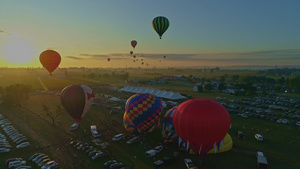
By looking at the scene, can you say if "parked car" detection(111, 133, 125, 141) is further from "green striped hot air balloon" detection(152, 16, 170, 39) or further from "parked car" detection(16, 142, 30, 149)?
"green striped hot air balloon" detection(152, 16, 170, 39)

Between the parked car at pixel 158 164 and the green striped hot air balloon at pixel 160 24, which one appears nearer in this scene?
the parked car at pixel 158 164

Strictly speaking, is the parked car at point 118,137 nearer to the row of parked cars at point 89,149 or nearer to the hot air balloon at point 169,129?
the row of parked cars at point 89,149

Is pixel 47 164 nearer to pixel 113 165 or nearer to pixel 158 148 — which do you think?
pixel 113 165

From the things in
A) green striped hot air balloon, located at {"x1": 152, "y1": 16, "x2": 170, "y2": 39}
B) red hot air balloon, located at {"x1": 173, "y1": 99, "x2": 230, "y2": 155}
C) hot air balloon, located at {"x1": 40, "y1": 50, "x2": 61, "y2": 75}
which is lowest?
red hot air balloon, located at {"x1": 173, "y1": 99, "x2": 230, "y2": 155}

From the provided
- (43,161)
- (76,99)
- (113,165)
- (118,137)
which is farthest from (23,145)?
(113,165)

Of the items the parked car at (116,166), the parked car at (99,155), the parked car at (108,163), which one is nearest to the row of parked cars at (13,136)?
the parked car at (99,155)

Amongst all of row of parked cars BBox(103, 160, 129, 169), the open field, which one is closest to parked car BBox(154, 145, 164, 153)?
the open field
